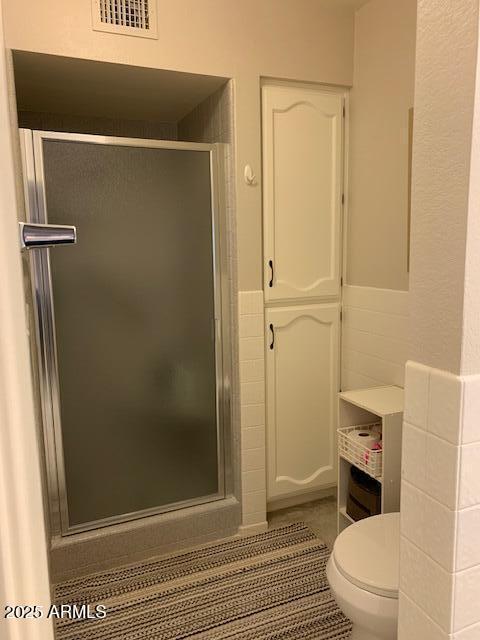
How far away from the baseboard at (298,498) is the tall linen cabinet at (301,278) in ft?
0.18

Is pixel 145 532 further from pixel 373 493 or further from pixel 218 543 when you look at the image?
pixel 373 493

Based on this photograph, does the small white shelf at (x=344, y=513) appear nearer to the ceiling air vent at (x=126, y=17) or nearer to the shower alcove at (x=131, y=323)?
the shower alcove at (x=131, y=323)

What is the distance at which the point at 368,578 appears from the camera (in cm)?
140

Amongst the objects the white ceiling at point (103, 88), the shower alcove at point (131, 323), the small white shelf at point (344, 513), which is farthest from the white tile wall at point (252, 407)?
the white ceiling at point (103, 88)

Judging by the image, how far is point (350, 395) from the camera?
2195 mm

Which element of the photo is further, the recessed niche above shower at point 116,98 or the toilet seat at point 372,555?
the recessed niche above shower at point 116,98

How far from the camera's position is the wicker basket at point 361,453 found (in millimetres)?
1987

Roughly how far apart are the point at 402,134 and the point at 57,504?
2.21 metres

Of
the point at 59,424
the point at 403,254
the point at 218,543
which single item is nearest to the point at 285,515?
the point at 218,543

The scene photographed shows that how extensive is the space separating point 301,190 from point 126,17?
3.45 feet

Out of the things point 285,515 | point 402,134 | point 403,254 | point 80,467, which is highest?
point 402,134

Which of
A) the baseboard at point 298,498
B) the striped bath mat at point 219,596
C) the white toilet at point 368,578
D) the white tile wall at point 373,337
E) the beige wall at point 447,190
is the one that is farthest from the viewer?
the baseboard at point 298,498

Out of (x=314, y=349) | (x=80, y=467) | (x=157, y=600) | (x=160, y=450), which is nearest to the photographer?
(x=157, y=600)

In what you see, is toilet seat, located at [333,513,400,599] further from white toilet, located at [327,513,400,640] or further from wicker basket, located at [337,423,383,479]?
wicker basket, located at [337,423,383,479]
